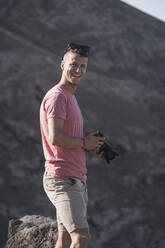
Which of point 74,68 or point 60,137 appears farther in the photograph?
point 74,68

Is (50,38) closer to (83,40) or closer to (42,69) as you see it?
(83,40)

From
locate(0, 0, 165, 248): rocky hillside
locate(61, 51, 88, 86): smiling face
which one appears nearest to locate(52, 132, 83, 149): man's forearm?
locate(61, 51, 88, 86): smiling face

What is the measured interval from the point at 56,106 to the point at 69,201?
0.64 m

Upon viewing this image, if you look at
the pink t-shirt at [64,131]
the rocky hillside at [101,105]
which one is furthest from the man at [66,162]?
the rocky hillside at [101,105]

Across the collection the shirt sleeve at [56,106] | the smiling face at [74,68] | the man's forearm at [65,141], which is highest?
the smiling face at [74,68]

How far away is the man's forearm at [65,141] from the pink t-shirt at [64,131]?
5 centimetres

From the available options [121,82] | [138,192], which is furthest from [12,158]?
[121,82]

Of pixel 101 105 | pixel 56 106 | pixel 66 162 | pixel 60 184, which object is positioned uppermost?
pixel 101 105

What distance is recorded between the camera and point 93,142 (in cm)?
339

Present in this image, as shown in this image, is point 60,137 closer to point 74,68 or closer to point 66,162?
point 66,162

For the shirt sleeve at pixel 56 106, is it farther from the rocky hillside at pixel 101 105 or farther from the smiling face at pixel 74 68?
the rocky hillside at pixel 101 105

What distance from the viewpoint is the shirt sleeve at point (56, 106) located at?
3.28 metres

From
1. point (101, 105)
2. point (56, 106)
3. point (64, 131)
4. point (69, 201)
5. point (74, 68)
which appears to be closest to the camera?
point (69, 201)

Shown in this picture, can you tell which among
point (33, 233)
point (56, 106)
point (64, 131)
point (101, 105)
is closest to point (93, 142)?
point (64, 131)
